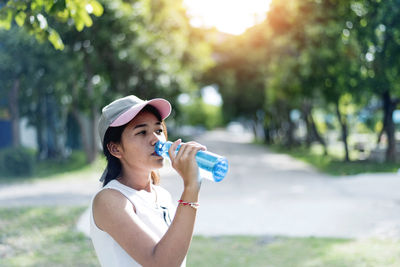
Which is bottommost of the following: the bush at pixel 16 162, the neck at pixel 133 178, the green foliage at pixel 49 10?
the bush at pixel 16 162

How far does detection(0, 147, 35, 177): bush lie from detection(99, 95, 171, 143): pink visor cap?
13456 mm

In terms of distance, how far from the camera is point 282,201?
918 centimetres

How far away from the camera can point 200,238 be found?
6301 millimetres

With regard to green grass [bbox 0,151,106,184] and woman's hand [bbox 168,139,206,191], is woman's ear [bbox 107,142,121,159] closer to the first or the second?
woman's hand [bbox 168,139,206,191]

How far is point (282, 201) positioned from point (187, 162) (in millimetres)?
7826

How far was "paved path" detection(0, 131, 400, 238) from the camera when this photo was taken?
267 inches

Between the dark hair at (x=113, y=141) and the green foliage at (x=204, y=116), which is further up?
the dark hair at (x=113, y=141)

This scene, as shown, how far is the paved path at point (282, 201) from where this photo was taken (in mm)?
6789

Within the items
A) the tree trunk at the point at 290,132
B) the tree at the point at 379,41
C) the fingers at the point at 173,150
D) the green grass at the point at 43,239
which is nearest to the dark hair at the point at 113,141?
the fingers at the point at 173,150

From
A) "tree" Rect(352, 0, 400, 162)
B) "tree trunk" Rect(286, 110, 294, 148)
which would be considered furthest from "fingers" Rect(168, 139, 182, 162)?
"tree trunk" Rect(286, 110, 294, 148)

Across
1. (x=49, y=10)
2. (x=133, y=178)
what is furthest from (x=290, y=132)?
(x=133, y=178)

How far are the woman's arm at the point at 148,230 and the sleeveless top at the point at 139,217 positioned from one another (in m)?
0.05

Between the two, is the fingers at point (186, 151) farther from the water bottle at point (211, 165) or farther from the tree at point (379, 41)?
the tree at point (379, 41)

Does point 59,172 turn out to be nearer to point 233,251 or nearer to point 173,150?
point 233,251
